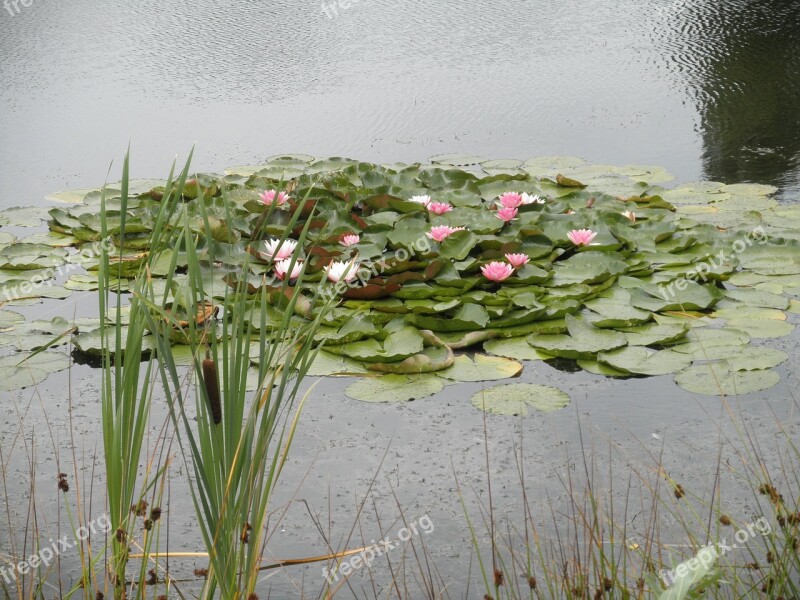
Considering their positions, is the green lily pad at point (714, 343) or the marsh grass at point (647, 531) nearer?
the marsh grass at point (647, 531)

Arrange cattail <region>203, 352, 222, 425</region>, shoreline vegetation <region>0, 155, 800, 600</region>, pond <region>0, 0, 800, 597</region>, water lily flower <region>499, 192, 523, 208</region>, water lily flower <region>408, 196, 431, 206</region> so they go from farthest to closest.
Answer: water lily flower <region>408, 196, 431, 206</region> < water lily flower <region>499, 192, 523, 208</region> < pond <region>0, 0, 800, 597</region> < shoreline vegetation <region>0, 155, 800, 600</region> < cattail <region>203, 352, 222, 425</region>

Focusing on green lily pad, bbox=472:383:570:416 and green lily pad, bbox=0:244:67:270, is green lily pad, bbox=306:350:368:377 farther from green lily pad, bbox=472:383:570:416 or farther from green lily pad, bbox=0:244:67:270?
green lily pad, bbox=0:244:67:270

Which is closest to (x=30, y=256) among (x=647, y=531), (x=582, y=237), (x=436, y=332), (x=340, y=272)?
(x=340, y=272)

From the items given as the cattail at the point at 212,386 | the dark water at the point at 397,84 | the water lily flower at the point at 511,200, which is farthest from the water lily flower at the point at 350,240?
the cattail at the point at 212,386

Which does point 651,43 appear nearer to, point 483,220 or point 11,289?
point 483,220

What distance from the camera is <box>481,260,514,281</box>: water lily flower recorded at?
3.56 m

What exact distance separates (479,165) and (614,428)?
2897 millimetres

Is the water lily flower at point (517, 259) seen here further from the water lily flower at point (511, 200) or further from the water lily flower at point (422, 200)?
the water lily flower at point (422, 200)

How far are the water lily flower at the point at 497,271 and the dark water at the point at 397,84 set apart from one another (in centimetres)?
195

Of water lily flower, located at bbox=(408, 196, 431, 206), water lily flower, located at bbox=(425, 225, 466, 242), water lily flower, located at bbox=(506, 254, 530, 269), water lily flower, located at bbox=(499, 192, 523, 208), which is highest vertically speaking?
water lily flower, located at bbox=(499, 192, 523, 208)

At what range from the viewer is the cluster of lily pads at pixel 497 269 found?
120 inches

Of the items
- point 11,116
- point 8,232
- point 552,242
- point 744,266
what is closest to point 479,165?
point 552,242

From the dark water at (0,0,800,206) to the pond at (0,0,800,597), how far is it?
0.03 meters

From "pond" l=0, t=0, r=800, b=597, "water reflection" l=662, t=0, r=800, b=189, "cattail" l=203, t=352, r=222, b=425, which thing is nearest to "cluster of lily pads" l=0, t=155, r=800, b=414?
"pond" l=0, t=0, r=800, b=597
